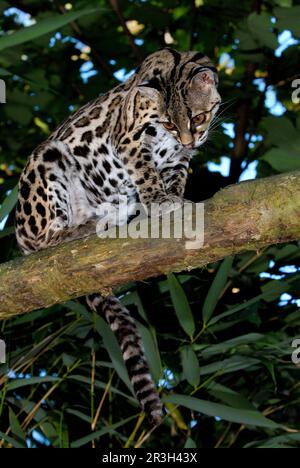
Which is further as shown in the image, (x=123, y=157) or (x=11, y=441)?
(x=123, y=157)

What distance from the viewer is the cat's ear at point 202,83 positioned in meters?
4.71

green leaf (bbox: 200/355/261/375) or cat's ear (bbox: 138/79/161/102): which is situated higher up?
cat's ear (bbox: 138/79/161/102)

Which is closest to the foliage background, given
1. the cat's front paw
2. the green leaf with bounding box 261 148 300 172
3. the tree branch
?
the green leaf with bounding box 261 148 300 172

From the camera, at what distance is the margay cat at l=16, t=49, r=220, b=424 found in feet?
15.3

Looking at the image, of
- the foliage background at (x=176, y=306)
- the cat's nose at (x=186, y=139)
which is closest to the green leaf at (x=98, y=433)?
the foliage background at (x=176, y=306)

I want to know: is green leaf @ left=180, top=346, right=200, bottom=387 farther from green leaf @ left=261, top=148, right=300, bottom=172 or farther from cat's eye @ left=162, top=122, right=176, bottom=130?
cat's eye @ left=162, top=122, right=176, bottom=130

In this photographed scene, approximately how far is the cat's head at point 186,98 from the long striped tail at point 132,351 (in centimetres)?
117

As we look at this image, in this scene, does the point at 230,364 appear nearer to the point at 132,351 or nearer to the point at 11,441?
the point at 132,351

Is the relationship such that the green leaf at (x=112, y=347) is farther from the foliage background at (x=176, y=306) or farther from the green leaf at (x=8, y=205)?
the green leaf at (x=8, y=205)

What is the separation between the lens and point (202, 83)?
15.5 feet

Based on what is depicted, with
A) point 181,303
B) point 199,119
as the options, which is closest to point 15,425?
point 181,303

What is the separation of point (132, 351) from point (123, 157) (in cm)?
138

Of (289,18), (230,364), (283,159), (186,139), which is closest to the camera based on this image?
(283,159)

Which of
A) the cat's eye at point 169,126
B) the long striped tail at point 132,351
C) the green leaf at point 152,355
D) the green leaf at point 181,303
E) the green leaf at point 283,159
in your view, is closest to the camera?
the long striped tail at point 132,351
